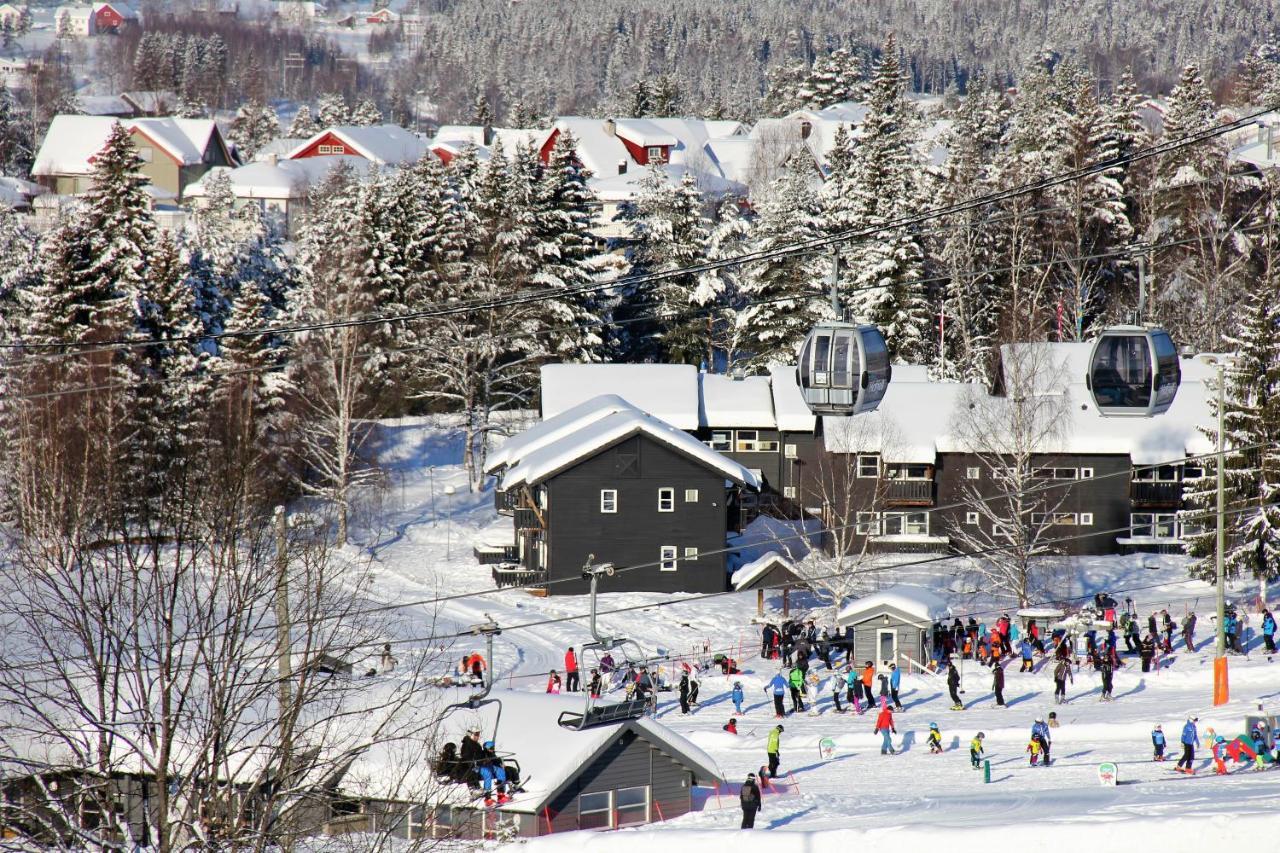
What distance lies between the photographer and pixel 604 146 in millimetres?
121125

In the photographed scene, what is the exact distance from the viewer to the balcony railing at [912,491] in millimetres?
52438

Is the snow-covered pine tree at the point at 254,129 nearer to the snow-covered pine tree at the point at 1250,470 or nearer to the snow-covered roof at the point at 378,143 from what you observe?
the snow-covered roof at the point at 378,143

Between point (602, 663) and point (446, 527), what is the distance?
19152 millimetres

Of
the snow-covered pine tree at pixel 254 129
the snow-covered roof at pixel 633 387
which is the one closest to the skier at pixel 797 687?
the snow-covered roof at pixel 633 387

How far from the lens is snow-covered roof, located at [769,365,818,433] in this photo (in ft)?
181

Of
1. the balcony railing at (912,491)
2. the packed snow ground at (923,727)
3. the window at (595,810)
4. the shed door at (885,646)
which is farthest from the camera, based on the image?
the balcony railing at (912,491)

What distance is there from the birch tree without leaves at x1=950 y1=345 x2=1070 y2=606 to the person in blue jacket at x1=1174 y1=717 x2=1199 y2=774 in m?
15.6

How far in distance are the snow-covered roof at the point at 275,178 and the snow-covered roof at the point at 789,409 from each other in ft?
170

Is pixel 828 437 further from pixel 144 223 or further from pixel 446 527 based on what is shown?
pixel 144 223

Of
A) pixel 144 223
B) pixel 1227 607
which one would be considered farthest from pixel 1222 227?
pixel 144 223

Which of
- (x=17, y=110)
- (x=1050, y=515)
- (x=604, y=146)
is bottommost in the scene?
(x=1050, y=515)

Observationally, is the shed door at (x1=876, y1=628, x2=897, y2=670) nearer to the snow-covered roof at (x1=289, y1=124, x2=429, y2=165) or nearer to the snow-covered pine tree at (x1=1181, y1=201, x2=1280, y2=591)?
the snow-covered pine tree at (x1=1181, y1=201, x2=1280, y2=591)

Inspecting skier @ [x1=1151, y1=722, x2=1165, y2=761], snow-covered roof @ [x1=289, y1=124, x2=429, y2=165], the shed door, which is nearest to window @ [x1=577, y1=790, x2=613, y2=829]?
skier @ [x1=1151, y1=722, x2=1165, y2=761]

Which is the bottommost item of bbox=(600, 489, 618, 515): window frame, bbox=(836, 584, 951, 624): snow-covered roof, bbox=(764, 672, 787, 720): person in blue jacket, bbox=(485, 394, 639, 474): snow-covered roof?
bbox=(764, 672, 787, 720): person in blue jacket
